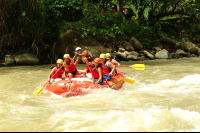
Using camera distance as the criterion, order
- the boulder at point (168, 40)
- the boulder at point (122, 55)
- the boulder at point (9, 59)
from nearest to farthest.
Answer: the boulder at point (9, 59)
the boulder at point (122, 55)
the boulder at point (168, 40)

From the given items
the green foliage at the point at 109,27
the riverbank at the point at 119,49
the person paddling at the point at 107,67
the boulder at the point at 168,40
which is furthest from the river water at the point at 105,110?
the boulder at the point at 168,40

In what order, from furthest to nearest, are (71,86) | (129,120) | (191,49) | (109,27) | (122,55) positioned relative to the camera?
(191,49) → (109,27) → (122,55) → (71,86) → (129,120)

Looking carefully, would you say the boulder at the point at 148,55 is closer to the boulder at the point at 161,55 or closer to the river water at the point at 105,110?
the boulder at the point at 161,55

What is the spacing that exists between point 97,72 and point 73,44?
6.14 meters

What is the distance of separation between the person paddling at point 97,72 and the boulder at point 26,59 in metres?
5.54

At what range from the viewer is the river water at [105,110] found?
3.15 meters

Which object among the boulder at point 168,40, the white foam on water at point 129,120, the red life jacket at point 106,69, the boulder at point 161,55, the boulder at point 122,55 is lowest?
the boulder at point 161,55

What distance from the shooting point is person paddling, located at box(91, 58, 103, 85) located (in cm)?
533

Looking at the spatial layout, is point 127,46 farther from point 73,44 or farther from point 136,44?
point 73,44

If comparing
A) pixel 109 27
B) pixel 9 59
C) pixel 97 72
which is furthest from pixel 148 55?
pixel 97 72

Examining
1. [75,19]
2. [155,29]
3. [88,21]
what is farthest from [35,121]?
[155,29]

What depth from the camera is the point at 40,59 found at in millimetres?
10859

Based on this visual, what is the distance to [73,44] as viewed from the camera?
11414 mm

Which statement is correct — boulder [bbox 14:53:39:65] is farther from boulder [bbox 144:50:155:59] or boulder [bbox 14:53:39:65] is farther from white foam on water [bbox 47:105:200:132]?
white foam on water [bbox 47:105:200:132]
